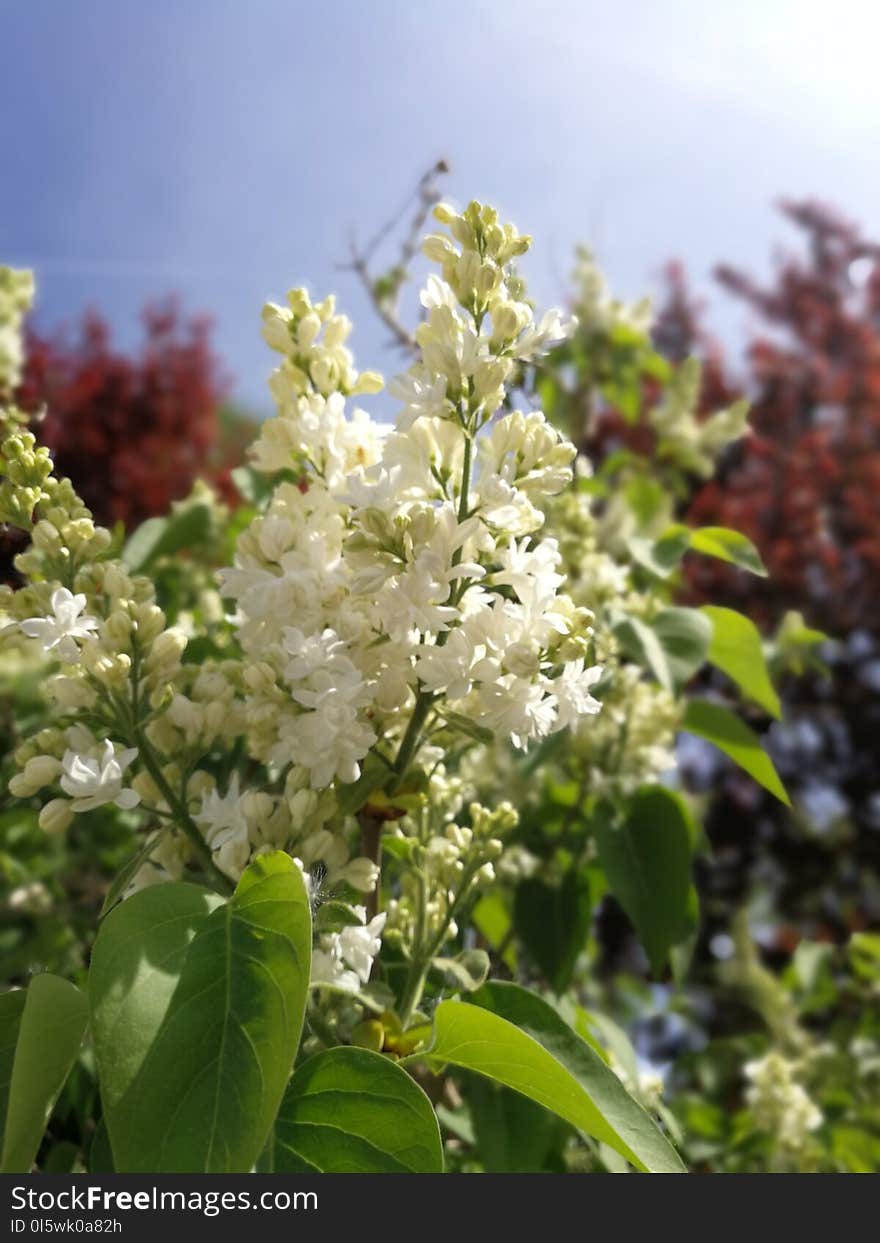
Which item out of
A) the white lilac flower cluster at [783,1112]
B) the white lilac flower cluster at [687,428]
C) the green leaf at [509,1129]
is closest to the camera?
the green leaf at [509,1129]

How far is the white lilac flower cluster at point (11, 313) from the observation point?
2006 millimetres

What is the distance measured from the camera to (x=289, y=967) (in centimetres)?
72

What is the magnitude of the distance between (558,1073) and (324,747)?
28 cm

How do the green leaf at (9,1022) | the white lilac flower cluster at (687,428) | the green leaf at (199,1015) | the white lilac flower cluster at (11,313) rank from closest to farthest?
the green leaf at (199,1015) < the green leaf at (9,1022) < the white lilac flower cluster at (11,313) < the white lilac flower cluster at (687,428)

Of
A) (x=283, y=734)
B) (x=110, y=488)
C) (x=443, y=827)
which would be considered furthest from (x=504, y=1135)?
(x=110, y=488)

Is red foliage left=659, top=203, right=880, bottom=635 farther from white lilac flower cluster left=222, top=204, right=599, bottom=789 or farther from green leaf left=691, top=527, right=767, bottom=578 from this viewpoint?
white lilac flower cluster left=222, top=204, right=599, bottom=789

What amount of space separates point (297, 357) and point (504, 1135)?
937mm

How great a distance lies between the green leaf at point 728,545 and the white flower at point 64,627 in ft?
3.06

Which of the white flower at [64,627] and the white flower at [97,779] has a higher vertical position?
the white flower at [64,627]

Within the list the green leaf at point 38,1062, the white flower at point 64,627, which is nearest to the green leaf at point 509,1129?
the green leaf at point 38,1062

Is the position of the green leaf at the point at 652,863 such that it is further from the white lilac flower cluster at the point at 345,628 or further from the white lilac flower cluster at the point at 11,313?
the white lilac flower cluster at the point at 11,313

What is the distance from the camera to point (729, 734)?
4.91ft

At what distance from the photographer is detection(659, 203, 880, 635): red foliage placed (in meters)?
4.35

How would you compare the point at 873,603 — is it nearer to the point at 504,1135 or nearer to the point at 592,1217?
the point at 504,1135
